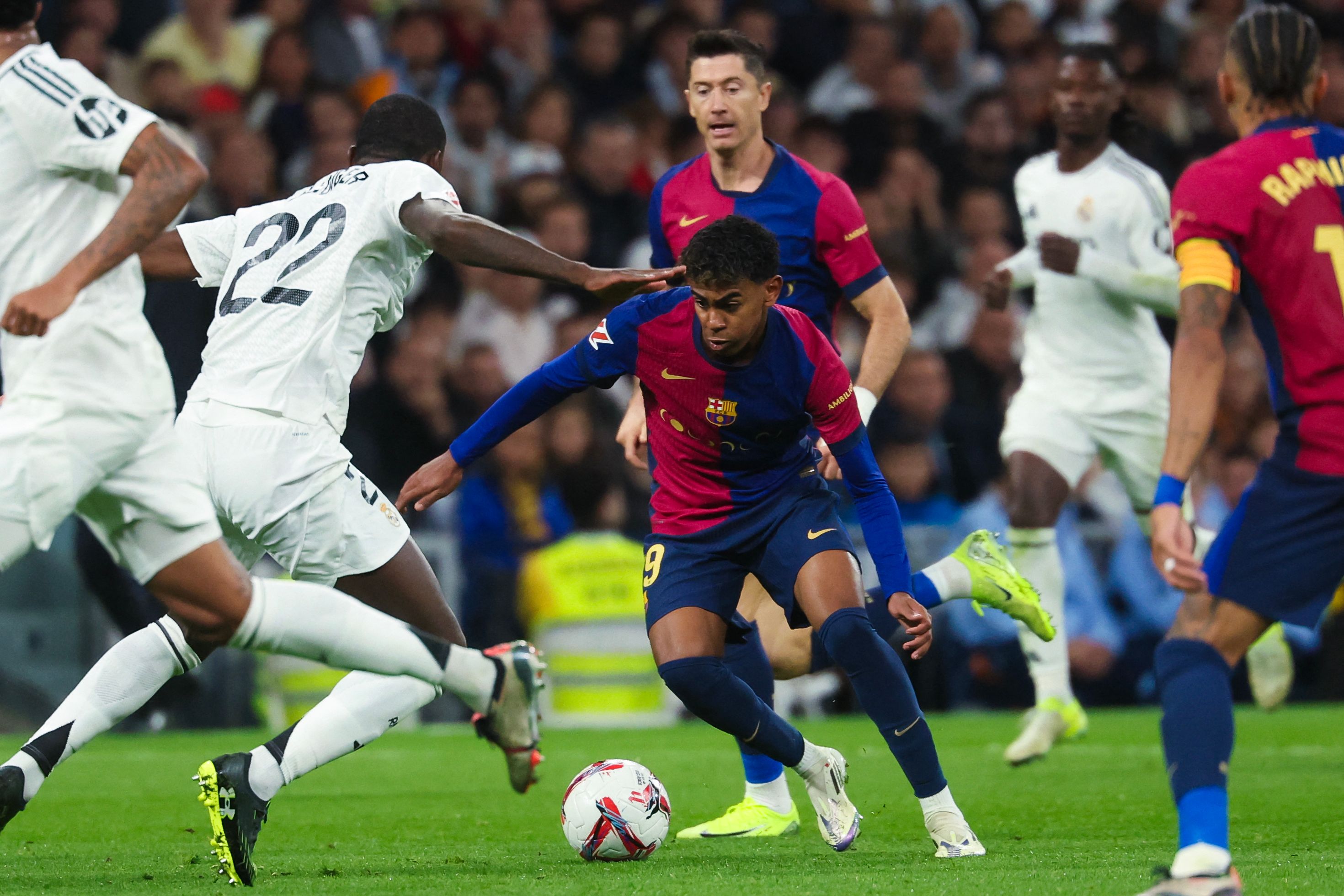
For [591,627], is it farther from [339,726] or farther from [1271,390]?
[1271,390]

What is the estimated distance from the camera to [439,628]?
540cm

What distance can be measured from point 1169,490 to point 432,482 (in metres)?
2.41

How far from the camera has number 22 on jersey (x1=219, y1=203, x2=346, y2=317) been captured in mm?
5324

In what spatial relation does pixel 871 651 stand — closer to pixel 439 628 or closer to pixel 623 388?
pixel 439 628

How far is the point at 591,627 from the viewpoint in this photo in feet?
35.7

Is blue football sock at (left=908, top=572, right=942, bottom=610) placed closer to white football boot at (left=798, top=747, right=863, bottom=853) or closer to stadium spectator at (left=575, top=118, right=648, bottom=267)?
white football boot at (left=798, top=747, right=863, bottom=853)

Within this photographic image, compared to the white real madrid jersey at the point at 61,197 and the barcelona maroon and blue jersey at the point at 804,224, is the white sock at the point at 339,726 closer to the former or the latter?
the white real madrid jersey at the point at 61,197

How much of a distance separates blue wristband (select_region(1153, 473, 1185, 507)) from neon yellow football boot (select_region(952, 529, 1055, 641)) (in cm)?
262

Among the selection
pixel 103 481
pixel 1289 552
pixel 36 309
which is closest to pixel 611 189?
pixel 103 481

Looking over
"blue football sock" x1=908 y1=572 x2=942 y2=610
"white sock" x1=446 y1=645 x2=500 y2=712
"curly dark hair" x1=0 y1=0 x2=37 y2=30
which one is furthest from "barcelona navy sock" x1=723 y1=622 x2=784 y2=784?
"curly dark hair" x1=0 y1=0 x2=37 y2=30

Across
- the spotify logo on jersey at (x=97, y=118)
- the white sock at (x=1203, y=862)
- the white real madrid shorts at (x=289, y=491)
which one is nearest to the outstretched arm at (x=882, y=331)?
the white real madrid shorts at (x=289, y=491)

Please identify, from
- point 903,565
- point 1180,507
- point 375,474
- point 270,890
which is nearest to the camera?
point 1180,507

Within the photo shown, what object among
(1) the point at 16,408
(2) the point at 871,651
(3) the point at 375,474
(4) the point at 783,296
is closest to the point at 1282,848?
(2) the point at 871,651

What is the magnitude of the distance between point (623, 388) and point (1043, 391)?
4138 mm
